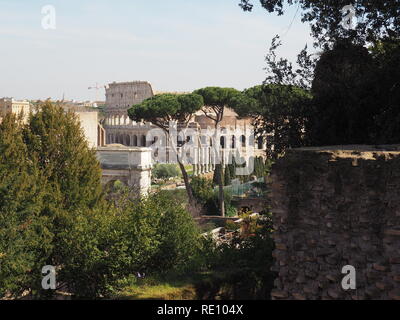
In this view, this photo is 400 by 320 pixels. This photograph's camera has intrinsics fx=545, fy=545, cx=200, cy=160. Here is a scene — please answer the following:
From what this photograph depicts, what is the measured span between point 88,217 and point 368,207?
649 cm

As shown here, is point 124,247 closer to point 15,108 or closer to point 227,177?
point 227,177

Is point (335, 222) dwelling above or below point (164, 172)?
above

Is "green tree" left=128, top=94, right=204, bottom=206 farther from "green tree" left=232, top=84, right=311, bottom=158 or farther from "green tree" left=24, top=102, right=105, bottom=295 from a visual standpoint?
"green tree" left=232, top=84, right=311, bottom=158

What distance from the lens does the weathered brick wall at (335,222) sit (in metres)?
4.48

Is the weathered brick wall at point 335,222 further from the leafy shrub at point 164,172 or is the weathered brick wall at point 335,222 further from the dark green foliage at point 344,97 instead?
the leafy shrub at point 164,172

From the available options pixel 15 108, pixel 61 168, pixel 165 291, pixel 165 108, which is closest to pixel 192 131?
pixel 15 108

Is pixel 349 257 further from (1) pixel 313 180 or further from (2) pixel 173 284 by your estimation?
(2) pixel 173 284

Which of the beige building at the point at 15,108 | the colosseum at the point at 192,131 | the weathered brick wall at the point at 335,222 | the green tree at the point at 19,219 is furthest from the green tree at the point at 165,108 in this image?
the weathered brick wall at the point at 335,222

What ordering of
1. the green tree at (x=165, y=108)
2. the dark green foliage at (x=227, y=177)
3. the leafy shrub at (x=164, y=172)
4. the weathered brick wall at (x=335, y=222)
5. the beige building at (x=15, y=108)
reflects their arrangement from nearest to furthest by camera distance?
the weathered brick wall at (x=335, y=222), the beige building at (x=15, y=108), the green tree at (x=165, y=108), the dark green foliage at (x=227, y=177), the leafy shrub at (x=164, y=172)

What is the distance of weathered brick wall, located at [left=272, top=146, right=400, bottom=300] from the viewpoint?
14.7ft

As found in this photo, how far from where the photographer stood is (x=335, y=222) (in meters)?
4.79

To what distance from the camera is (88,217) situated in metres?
10.0

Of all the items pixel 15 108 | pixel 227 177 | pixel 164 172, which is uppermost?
pixel 15 108
